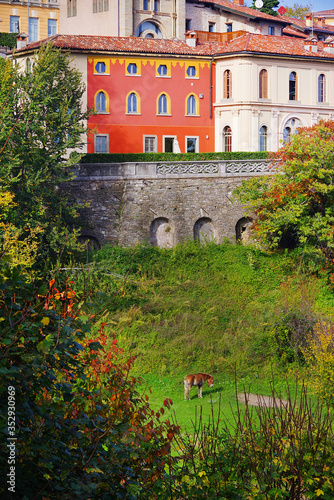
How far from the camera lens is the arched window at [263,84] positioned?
4334cm

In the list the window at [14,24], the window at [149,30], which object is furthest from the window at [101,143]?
the window at [14,24]

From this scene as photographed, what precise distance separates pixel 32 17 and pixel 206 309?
115 ft

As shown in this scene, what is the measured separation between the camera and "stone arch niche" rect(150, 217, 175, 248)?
116 ft

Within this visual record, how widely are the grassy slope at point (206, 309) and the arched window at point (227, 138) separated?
1048cm

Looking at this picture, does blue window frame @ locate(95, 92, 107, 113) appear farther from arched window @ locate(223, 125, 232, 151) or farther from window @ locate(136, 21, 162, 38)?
window @ locate(136, 21, 162, 38)

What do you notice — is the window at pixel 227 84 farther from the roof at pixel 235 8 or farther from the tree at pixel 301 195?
the roof at pixel 235 8

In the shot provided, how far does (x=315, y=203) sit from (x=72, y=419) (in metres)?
27.5

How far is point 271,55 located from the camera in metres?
43.1

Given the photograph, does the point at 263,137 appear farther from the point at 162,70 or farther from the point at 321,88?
the point at 162,70

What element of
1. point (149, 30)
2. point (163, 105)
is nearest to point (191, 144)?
point (163, 105)

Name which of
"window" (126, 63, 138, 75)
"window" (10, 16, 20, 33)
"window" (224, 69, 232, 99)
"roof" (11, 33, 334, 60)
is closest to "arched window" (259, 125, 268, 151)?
"window" (224, 69, 232, 99)

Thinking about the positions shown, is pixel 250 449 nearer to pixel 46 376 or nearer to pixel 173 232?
pixel 46 376

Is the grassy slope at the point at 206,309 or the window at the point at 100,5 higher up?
the window at the point at 100,5

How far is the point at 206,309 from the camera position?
3108cm
